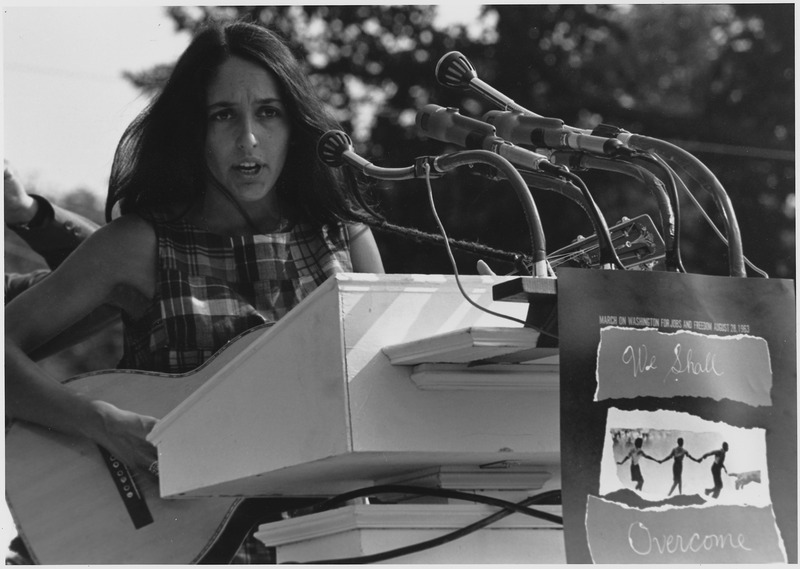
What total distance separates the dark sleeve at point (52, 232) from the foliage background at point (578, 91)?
5.69 ft

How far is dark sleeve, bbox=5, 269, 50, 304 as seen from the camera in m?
2.81

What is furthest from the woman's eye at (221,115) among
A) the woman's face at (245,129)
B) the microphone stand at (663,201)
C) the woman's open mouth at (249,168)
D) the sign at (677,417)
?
the sign at (677,417)

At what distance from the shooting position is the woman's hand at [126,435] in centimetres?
206

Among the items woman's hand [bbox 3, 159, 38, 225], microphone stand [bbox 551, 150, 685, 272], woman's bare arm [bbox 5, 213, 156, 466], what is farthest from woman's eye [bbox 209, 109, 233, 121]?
microphone stand [bbox 551, 150, 685, 272]

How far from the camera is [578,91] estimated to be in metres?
7.10

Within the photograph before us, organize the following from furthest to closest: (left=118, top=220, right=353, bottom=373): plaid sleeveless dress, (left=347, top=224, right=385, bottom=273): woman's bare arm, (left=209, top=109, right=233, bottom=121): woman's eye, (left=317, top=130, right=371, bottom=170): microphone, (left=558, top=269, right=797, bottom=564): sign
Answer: (left=347, top=224, right=385, bottom=273): woman's bare arm, (left=209, top=109, right=233, bottom=121): woman's eye, (left=118, top=220, right=353, bottom=373): plaid sleeveless dress, (left=317, top=130, right=371, bottom=170): microphone, (left=558, top=269, right=797, bottom=564): sign

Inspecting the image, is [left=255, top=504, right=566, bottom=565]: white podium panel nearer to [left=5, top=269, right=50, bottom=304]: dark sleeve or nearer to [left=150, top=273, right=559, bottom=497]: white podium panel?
[left=150, top=273, right=559, bottom=497]: white podium panel

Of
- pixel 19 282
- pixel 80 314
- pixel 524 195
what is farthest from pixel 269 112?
pixel 524 195

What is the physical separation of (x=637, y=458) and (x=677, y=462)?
0.15 feet

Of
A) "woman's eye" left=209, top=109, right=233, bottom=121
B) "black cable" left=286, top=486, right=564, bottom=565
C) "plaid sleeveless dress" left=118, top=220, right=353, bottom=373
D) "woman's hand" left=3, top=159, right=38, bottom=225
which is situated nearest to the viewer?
"black cable" left=286, top=486, right=564, bottom=565

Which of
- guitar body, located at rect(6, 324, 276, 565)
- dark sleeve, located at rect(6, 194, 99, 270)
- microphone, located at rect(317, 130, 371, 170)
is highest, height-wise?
dark sleeve, located at rect(6, 194, 99, 270)

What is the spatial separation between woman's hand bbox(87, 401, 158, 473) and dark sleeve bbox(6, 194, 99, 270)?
673 mm

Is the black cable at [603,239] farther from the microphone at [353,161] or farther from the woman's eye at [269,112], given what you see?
the woman's eye at [269,112]

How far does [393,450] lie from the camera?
1.23 m
